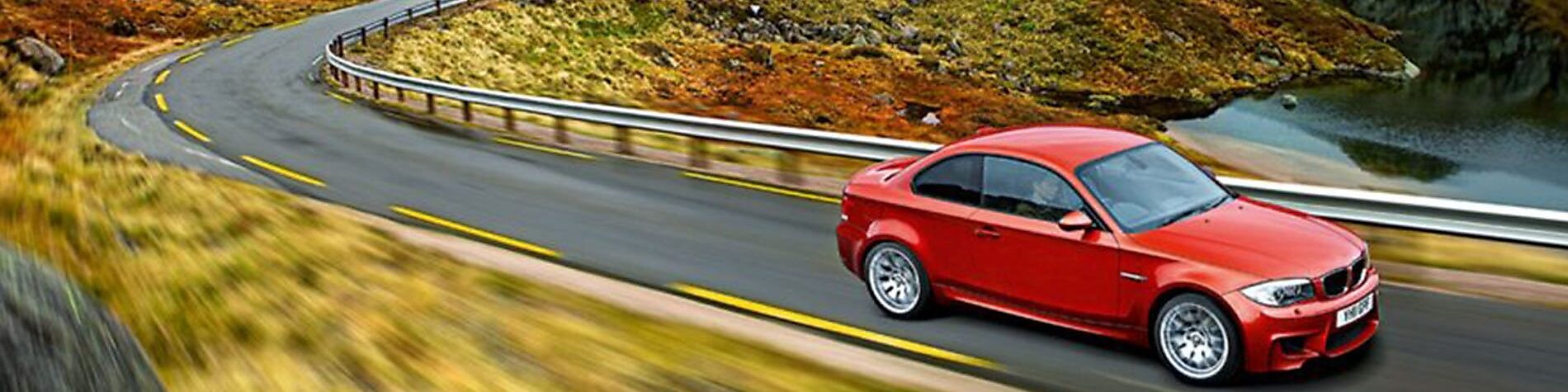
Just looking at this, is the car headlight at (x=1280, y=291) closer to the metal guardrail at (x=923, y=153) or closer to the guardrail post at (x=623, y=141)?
the metal guardrail at (x=923, y=153)

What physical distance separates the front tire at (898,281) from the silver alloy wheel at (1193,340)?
1.89 meters

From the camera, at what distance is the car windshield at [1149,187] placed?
7793mm

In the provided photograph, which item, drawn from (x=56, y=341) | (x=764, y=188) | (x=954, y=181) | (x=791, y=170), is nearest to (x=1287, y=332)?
(x=954, y=181)

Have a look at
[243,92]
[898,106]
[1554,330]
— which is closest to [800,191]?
[1554,330]

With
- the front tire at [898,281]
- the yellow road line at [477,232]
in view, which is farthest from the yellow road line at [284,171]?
the front tire at [898,281]

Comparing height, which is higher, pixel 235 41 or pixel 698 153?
pixel 698 153

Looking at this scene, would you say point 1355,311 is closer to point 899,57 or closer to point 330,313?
point 330,313

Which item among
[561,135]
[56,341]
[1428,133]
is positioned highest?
[56,341]

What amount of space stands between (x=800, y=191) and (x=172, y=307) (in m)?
7.01

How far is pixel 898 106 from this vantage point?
40.5 m

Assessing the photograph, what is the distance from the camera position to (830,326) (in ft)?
29.3

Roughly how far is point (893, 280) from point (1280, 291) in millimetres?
2975

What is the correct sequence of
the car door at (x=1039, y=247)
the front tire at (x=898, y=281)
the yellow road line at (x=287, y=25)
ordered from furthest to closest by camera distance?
1. the yellow road line at (x=287, y=25)
2. the front tire at (x=898, y=281)
3. the car door at (x=1039, y=247)

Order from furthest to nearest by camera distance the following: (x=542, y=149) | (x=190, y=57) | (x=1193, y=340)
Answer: (x=190, y=57)
(x=542, y=149)
(x=1193, y=340)
